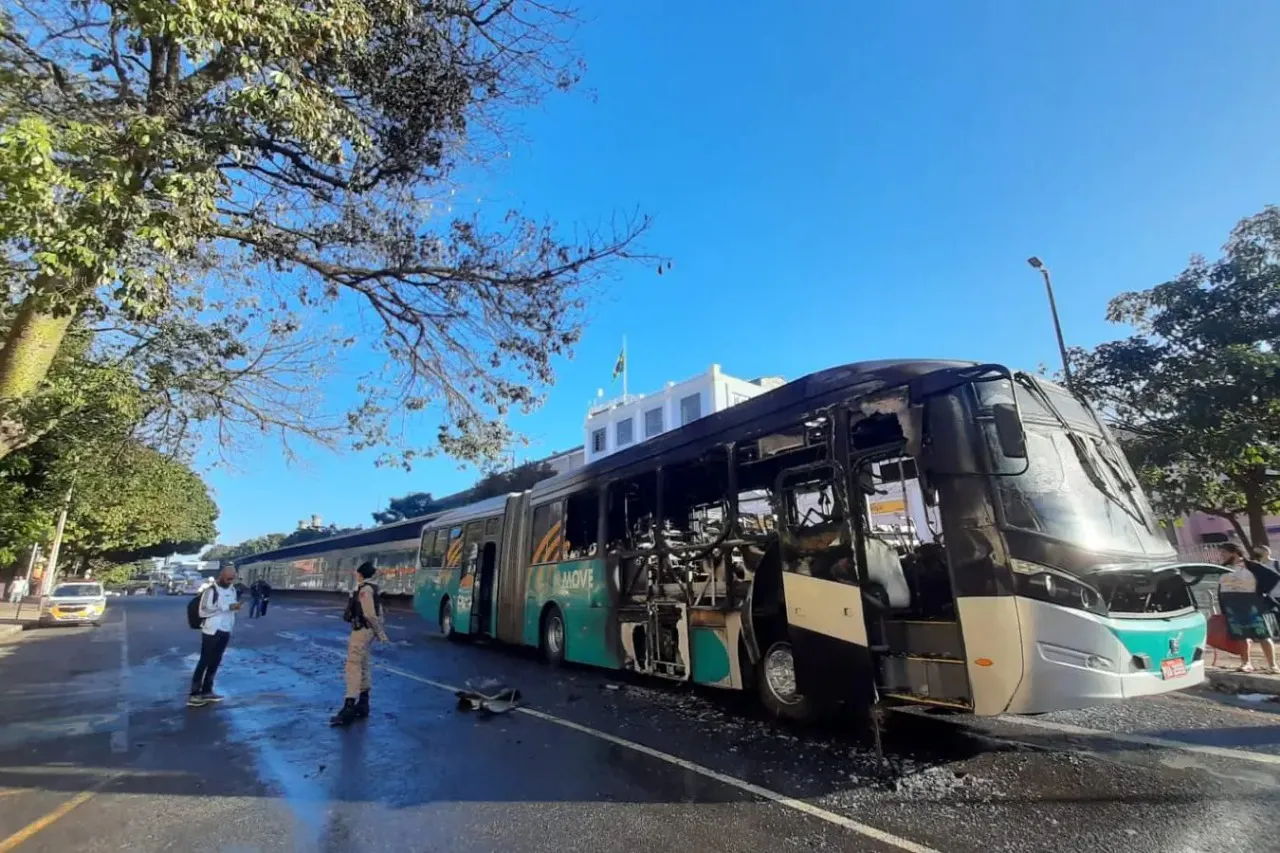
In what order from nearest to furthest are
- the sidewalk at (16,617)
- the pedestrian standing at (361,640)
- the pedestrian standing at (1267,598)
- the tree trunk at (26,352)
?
1. the pedestrian standing at (361,640)
2. the tree trunk at (26,352)
3. the pedestrian standing at (1267,598)
4. the sidewalk at (16,617)

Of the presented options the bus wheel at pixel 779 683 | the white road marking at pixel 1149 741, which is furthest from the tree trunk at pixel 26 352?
the white road marking at pixel 1149 741

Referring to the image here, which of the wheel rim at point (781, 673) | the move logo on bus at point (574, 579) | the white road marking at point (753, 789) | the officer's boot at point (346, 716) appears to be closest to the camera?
the white road marking at point (753, 789)

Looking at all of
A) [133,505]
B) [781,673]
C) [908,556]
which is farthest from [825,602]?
[133,505]

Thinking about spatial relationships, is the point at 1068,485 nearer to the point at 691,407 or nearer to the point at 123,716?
the point at 123,716

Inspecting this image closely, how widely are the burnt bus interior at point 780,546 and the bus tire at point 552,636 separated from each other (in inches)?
92.1

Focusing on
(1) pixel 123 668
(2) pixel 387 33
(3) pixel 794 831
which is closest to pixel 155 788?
(3) pixel 794 831

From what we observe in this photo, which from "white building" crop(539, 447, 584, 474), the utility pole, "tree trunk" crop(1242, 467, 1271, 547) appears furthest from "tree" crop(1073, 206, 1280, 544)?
"white building" crop(539, 447, 584, 474)

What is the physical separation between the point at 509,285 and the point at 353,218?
236 centimetres

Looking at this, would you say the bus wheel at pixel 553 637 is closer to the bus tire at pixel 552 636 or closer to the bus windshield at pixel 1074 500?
the bus tire at pixel 552 636

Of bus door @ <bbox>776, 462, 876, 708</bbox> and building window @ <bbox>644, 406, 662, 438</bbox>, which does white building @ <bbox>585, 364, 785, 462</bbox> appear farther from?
bus door @ <bbox>776, 462, 876, 708</bbox>

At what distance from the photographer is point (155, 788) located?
198 inches

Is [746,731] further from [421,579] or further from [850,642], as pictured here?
[421,579]

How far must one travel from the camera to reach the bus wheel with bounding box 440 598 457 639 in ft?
52.6

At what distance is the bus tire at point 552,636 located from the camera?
1127 centimetres
